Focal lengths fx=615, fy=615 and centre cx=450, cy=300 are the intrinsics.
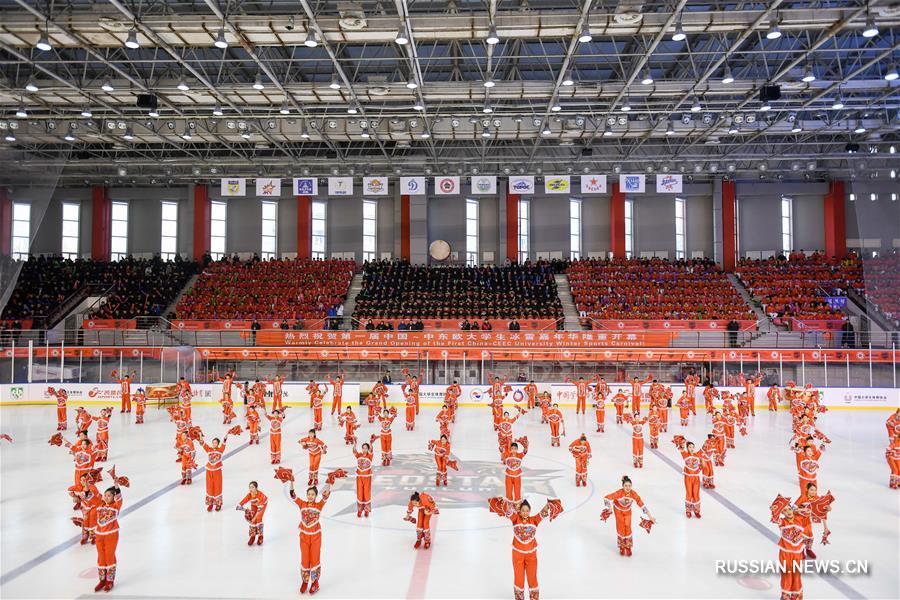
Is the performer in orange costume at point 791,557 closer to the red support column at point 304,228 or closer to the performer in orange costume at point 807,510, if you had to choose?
the performer in orange costume at point 807,510

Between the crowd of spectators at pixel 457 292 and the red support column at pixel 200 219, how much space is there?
496 inches

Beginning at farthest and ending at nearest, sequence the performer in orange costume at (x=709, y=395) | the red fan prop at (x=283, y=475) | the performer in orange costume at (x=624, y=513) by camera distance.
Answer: the performer in orange costume at (x=709, y=395) → the red fan prop at (x=283, y=475) → the performer in orange costume at (x=624, y=513)

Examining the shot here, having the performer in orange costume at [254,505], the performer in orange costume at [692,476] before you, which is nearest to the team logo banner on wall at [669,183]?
the performer in orange costume at [692,476]

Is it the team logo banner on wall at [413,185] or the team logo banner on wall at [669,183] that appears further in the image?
the team logo banner on wall at [413,185]

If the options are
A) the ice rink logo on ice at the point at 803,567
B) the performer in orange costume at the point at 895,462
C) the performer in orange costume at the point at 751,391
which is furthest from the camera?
the performer in orange costume at the point at 751,391

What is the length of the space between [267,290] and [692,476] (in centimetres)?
3075

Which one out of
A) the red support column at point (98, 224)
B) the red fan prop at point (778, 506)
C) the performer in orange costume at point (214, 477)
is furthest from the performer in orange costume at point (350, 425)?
the red support column at point (98, 224)

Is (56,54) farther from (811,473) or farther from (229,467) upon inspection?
(811,473)

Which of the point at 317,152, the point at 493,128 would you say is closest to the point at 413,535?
the point at 493,128

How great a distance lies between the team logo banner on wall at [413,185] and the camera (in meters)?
28.8

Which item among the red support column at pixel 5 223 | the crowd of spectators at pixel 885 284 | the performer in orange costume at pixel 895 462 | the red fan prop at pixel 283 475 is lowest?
the performer in orange costume at pixel 895 462

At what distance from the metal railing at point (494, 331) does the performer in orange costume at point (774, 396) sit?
326 cm

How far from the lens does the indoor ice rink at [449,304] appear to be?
9453 mm

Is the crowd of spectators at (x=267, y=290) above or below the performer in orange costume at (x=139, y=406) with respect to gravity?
above
